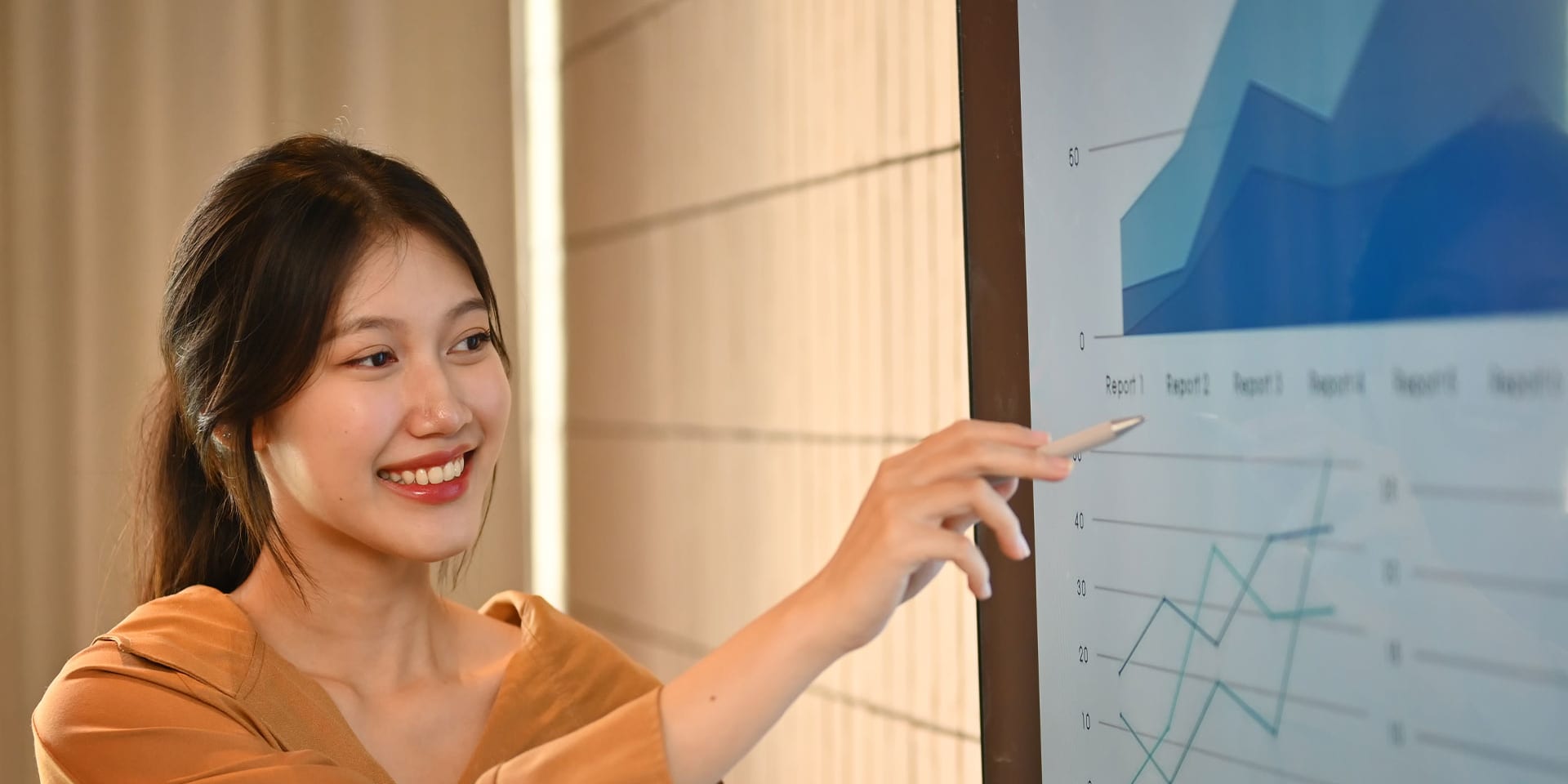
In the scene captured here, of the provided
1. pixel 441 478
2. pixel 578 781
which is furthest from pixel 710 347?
pixel 578 781

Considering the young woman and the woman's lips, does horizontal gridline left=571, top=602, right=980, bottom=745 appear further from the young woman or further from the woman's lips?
the woman's lips

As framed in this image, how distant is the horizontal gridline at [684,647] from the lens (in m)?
Result: 1.46

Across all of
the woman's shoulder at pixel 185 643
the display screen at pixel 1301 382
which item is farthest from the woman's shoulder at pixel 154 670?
the display screen at pixel 1301 382

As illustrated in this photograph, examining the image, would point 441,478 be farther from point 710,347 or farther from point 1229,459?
point 710,347

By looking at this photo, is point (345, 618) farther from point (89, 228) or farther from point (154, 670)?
point (89, 228)

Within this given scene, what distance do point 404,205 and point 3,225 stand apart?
1444 millimetres

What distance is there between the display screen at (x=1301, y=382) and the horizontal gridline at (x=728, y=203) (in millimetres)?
590

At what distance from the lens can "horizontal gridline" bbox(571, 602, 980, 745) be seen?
146cm

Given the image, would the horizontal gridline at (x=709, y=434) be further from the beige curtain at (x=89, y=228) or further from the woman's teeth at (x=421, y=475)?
the beige curtain at (x=89, y=228)

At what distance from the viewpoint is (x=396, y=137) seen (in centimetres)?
243

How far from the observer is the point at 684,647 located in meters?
2.05

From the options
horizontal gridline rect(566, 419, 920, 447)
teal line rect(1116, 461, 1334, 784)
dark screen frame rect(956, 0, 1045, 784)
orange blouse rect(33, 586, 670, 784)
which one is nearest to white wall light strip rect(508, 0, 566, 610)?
horizontal gridline rect(566, 419, 920, 447)

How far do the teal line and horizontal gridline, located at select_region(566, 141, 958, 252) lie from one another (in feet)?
2.39

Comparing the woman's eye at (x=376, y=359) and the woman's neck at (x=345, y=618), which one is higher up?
the woman's eye at (x=376, y=359)
